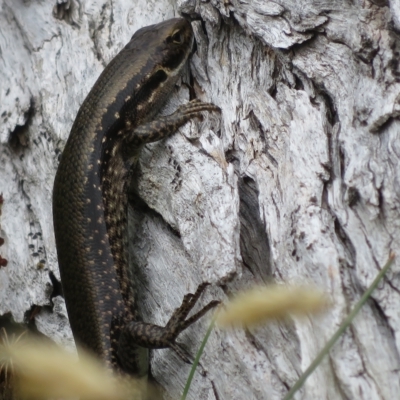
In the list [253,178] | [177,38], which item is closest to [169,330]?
[253,178]

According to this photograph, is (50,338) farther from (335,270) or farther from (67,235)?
(335,270)

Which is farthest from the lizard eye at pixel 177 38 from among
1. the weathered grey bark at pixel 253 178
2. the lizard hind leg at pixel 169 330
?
the lizard hind leg at pixel 169 330

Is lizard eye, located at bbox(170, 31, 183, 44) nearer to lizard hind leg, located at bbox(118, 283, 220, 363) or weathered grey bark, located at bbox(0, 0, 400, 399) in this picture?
weathered grey bark, located at bbox(0, 0, 400, 399)

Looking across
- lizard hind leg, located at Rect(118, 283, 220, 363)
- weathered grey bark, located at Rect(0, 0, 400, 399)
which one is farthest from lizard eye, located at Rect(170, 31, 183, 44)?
lizard hind leg, located at Rect(118, 283, 220, 363)

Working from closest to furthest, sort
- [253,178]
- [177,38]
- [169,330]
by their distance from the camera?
[253,178] → [169,330] → [177,38]

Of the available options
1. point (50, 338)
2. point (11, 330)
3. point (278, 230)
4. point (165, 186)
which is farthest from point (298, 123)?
point (11, 330)

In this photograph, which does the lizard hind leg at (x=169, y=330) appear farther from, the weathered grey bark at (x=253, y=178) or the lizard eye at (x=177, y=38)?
the lizard eye at (x=177, y=38)

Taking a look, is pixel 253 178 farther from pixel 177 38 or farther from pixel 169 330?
pixel 177 38
